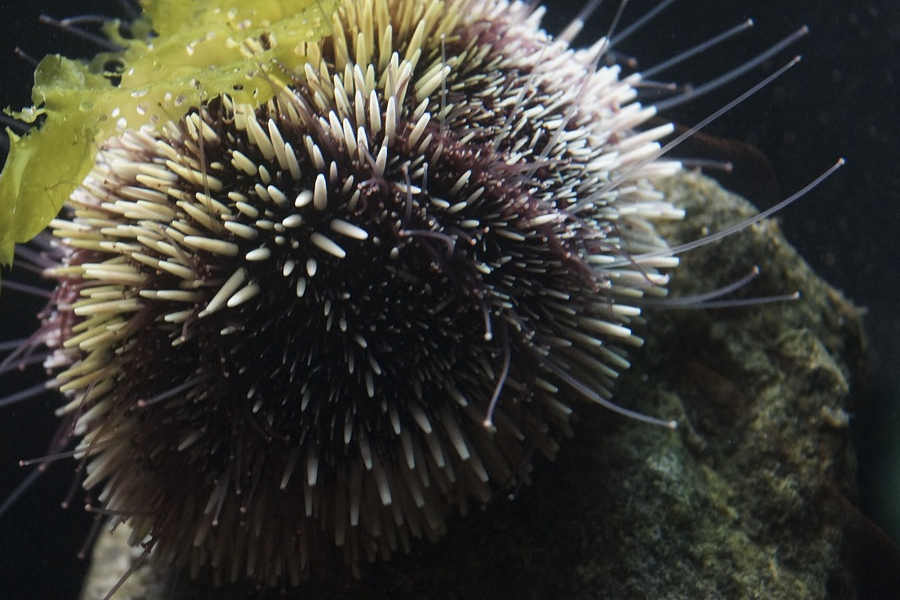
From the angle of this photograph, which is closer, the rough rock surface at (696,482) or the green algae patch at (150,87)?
the green algae patch at (150,87)

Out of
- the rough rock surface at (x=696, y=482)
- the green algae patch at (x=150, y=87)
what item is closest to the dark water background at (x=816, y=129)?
the rough rock surface at (x=696, y=482)

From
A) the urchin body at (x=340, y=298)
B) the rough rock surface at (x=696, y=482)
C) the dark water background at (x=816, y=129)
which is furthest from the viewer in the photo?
the dark water background at (x=816, y=129)

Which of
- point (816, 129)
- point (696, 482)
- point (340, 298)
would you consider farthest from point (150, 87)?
point (816, 129)

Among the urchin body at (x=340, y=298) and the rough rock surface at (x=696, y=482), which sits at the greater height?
the urchin body at (x=340, y=298)

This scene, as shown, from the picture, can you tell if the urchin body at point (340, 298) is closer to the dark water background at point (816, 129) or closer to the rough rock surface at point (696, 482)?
the rough rock surface at point (696, 482)

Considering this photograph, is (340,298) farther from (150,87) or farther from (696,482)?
(696,482)
